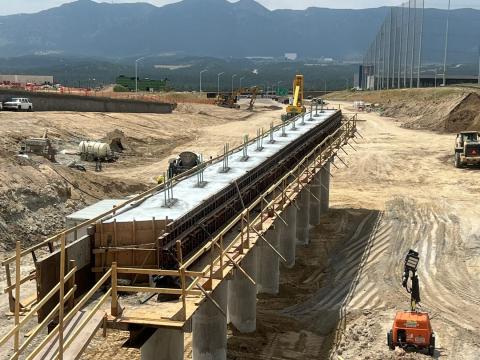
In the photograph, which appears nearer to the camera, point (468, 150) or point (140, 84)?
point (468, 150)

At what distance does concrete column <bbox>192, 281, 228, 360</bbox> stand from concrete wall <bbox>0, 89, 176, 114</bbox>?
47114mm

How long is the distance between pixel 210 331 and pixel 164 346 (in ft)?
6.41

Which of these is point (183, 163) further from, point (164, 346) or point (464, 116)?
point (464, 116)

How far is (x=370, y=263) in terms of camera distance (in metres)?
22.9

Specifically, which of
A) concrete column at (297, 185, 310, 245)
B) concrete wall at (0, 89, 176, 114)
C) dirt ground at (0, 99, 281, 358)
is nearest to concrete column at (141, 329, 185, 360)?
dirt ground at (0, 99, 281, 358)

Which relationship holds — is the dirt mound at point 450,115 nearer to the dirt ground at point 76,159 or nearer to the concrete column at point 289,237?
the dirt ground at point 76,159

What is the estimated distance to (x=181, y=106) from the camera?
284 feet

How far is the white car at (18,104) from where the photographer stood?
171 ft

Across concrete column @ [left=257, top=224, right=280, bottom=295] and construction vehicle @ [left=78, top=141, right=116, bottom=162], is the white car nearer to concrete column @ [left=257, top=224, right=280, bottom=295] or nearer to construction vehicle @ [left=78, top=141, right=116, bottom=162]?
construction vehicle @ [left=78, top=141, right=116, bottom=162]

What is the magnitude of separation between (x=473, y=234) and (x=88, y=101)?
4481cm

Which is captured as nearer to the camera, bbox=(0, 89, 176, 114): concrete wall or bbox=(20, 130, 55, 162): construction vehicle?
bbox=(20, 130, 55, 162): construction vehicle

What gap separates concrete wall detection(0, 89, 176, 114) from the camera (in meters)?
56.2

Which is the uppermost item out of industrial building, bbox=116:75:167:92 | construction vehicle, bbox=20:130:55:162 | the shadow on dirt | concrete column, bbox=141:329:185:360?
industrial building, bbox=116:75:167:92

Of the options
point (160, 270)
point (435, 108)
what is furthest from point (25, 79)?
point (160, 270)
